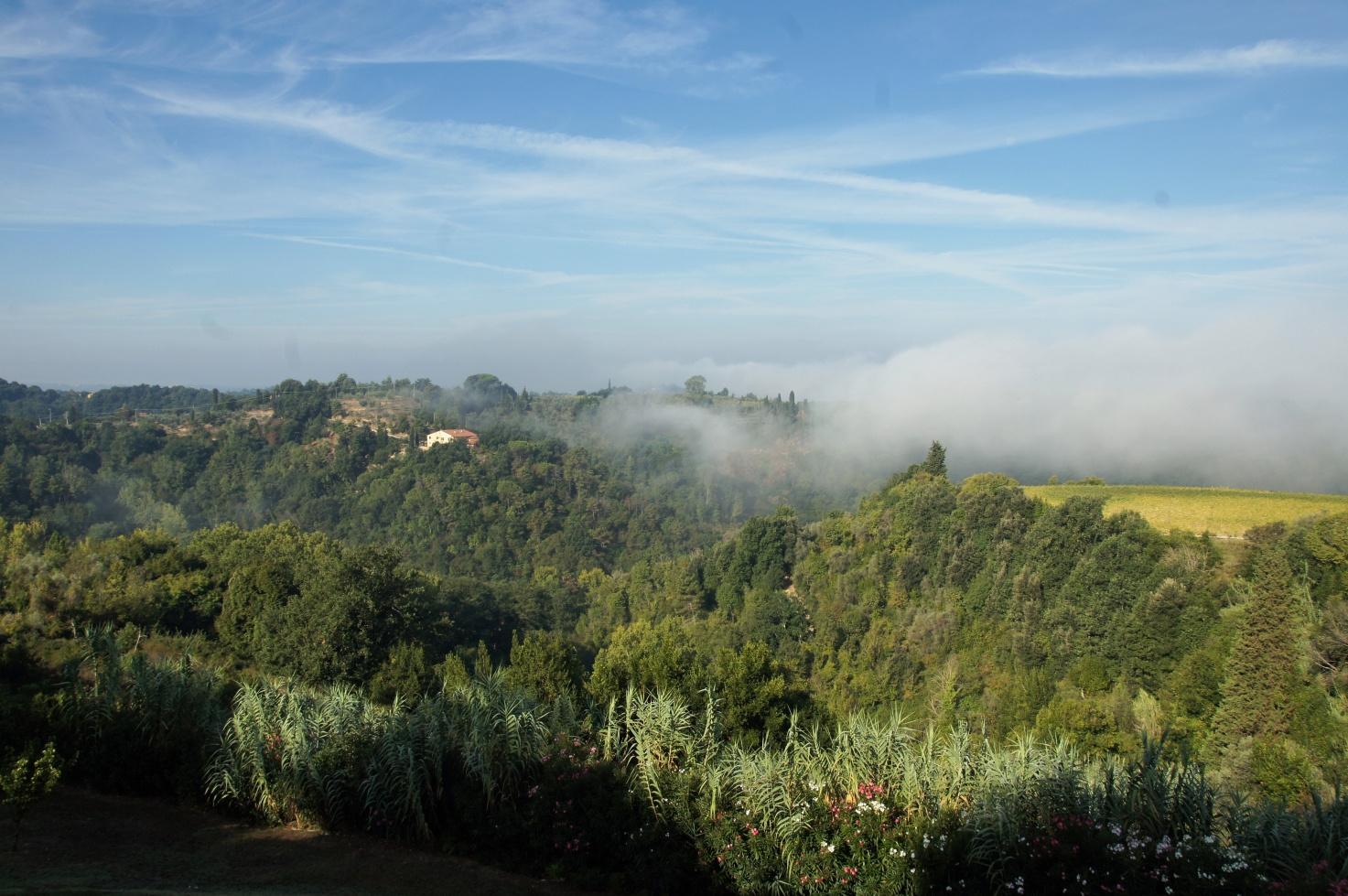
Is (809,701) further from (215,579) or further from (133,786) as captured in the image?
(215,579)

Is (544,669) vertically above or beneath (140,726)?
beneath

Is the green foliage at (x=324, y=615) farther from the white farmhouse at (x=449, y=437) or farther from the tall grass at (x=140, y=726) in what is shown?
the white farmhouse at (x=449, y=437)

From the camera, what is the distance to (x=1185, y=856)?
875 centimetres

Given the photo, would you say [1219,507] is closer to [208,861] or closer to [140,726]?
[208,861]

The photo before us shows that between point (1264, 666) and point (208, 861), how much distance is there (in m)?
30.5

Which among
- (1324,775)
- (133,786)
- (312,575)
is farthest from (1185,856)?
(312,575)

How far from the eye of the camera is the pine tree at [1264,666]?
26484mm

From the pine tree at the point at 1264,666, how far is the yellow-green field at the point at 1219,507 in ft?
34.7

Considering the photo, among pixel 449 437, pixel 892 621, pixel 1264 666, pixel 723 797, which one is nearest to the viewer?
pixel 723 797

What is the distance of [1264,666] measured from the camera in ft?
89.9

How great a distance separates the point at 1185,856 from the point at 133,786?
16.0 m

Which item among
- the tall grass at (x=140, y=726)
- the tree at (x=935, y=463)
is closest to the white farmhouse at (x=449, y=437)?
the tree at (x=935, y=463)

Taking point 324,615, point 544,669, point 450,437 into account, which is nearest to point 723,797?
point 544,669

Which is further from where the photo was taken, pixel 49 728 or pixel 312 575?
pixel 312 575
